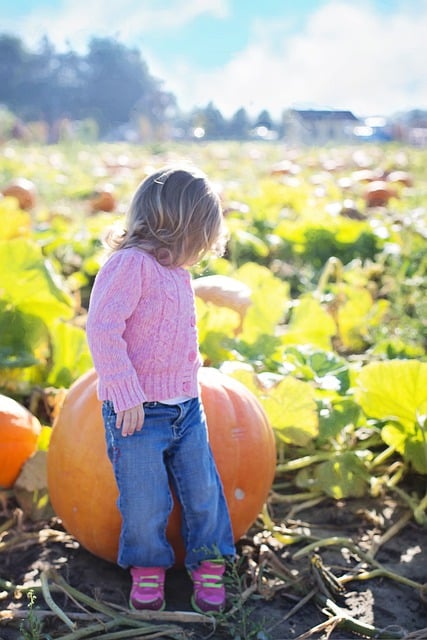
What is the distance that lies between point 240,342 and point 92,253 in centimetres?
205

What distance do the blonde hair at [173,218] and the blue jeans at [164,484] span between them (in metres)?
0.36

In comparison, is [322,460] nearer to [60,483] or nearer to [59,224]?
[60,483]

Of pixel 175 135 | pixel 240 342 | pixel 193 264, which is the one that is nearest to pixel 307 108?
pixel 240 342

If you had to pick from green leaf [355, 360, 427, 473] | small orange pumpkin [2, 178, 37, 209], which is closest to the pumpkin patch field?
green leaf [355, 360, 427, 473]

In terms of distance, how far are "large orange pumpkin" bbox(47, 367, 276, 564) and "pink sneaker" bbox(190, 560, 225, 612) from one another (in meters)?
0.12

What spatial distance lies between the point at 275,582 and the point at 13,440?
870mm

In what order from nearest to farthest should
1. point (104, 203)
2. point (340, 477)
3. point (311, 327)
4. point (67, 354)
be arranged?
point (340, 477), point (67, 354), point (311, 327), point (104, 203)

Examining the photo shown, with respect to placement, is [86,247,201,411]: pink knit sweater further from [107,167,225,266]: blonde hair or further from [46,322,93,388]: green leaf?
[46,322,93,388]: green leaf

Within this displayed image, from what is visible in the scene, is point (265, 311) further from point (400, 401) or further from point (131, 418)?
point (131, 418)

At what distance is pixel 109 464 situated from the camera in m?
2.04

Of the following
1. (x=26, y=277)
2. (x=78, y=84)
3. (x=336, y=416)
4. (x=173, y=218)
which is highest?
(x=78, y=84)

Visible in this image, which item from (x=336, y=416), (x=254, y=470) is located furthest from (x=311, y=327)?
(x=254, y=470)

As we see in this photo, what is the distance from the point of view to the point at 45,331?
2854mm

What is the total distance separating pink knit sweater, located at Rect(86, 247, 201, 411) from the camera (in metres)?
1.79
